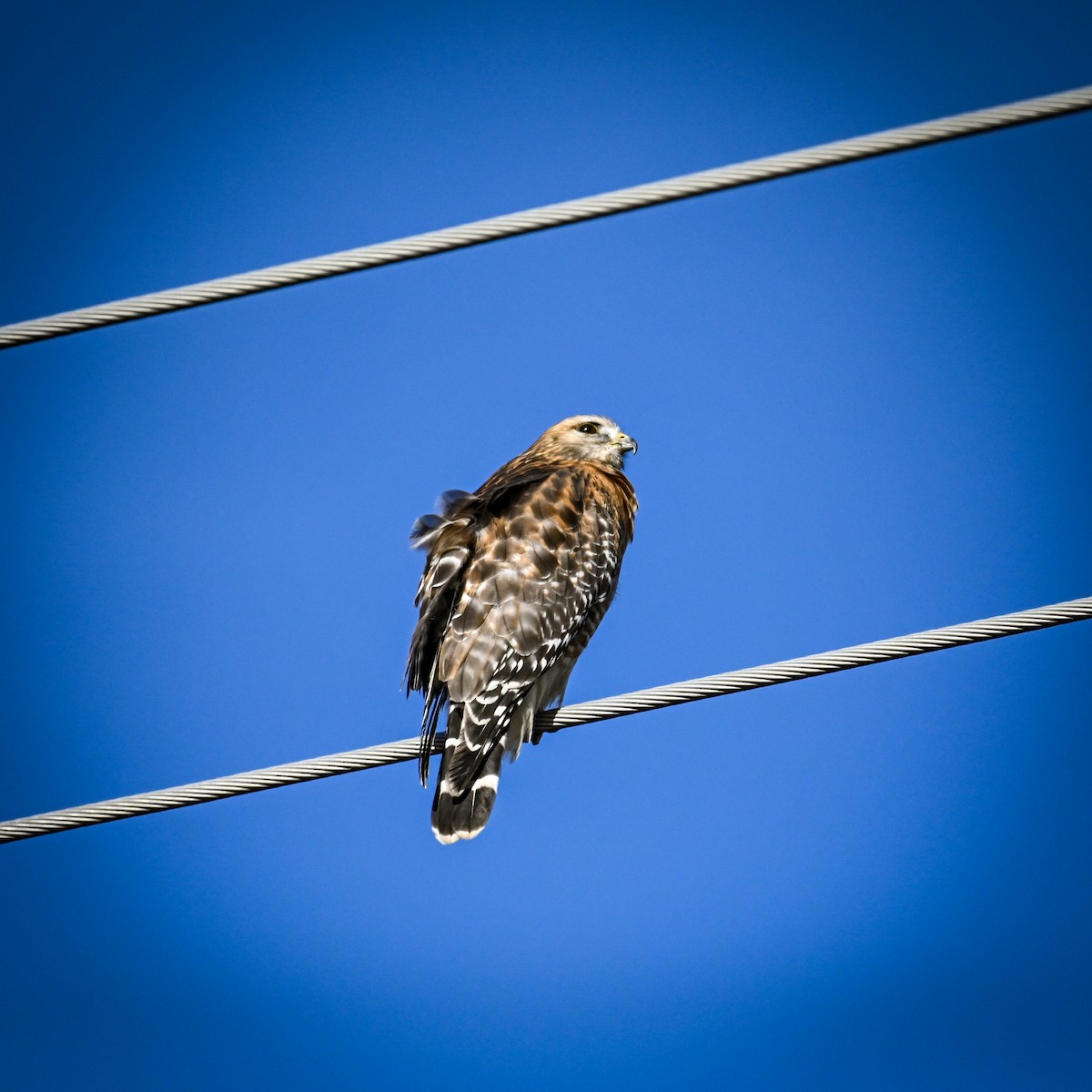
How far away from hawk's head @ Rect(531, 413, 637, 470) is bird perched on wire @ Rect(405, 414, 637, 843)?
15.3 inches

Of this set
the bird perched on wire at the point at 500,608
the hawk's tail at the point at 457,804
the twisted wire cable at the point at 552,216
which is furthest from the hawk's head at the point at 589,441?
the twisted wire cable at the point at 552,216

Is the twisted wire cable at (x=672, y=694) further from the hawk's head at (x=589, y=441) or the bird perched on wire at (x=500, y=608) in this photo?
the hawk's head at (x=589, y=441)

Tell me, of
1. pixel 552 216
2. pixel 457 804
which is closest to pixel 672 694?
pixel 552 216

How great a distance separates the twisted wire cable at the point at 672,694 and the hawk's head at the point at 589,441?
2890mm

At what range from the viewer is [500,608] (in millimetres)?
5535

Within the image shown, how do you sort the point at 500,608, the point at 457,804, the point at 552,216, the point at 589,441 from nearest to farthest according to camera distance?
the point at 552,216 < the point at 457,804 < the point at 500,608 < the point at 589,441

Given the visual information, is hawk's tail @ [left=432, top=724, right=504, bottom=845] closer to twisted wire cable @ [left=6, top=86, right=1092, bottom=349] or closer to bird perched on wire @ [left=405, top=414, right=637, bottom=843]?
bird perched on wire @ [left=405, top=414, right=637, bottom=843]

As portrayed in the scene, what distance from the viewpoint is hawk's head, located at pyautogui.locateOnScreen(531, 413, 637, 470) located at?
6715 millimetres

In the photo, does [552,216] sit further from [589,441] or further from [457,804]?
[589,441]

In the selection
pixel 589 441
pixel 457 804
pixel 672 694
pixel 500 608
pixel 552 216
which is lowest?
pixel 457 804

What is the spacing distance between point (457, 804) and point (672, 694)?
5.21 feet

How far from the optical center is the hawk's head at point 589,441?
671cm

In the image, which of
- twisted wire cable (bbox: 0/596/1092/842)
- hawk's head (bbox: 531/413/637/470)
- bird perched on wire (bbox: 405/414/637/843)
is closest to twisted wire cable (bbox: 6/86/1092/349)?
twisted wire cable (bbox: 0/596/1092/842)

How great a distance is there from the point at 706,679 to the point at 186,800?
1.47m
